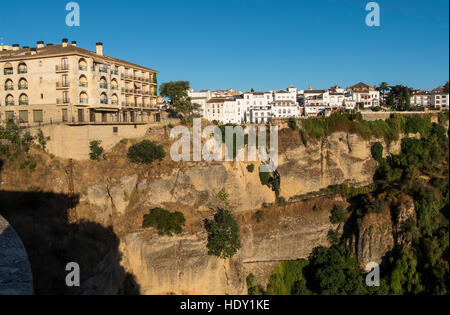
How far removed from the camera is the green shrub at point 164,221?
26.6 m

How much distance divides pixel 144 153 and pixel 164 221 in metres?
5.90

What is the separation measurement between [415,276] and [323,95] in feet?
141

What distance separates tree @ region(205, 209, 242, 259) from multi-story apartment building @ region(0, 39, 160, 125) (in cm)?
1157

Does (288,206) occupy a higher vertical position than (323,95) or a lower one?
lower

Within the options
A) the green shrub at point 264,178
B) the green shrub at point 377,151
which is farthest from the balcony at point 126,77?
the green shrub at point 377,151

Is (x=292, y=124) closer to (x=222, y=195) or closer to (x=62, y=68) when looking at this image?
(x=222, y=195)

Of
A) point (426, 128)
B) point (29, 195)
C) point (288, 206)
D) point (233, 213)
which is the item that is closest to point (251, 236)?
point (233, 213)

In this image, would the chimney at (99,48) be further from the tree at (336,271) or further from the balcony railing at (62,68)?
the tree at (336,271)

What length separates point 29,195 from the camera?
24188 millimetres

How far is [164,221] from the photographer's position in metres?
26.8

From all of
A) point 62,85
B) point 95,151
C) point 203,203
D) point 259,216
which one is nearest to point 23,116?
point 62,85

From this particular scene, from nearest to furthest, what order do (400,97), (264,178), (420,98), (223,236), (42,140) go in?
(223,236) → (42,140) → (264,178) → (400,97) → (420,98)

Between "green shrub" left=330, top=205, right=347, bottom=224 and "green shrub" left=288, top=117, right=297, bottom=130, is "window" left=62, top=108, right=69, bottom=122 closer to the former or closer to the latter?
"green shrub" left=288, top=117, right=297, bottom=130

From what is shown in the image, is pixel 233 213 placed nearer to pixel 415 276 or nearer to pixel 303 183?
pixel 303 183
